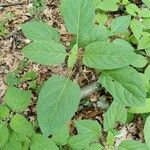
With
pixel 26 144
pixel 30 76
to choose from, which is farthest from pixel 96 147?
pixel 30 76

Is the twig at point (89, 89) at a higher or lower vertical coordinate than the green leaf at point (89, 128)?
lower

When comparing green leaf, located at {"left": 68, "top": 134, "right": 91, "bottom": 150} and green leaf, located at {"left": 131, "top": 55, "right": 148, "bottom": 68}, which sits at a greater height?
green leaf, located at {"left": 131, "top": 55, "right": 148, "bottom": 68}

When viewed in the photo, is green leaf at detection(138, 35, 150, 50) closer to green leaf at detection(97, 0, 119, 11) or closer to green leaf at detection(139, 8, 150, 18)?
green leaf at detection(139, 8, 150, 18)

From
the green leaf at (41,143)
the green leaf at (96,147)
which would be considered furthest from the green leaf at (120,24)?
the green leaf at (41,143)

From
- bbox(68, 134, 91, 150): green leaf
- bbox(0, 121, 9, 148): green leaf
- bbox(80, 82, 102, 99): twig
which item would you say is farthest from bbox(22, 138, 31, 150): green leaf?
bbox(80, 82, 102, 99): twig

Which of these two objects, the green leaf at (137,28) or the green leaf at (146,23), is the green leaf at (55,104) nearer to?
the green leaf at (137,28)
